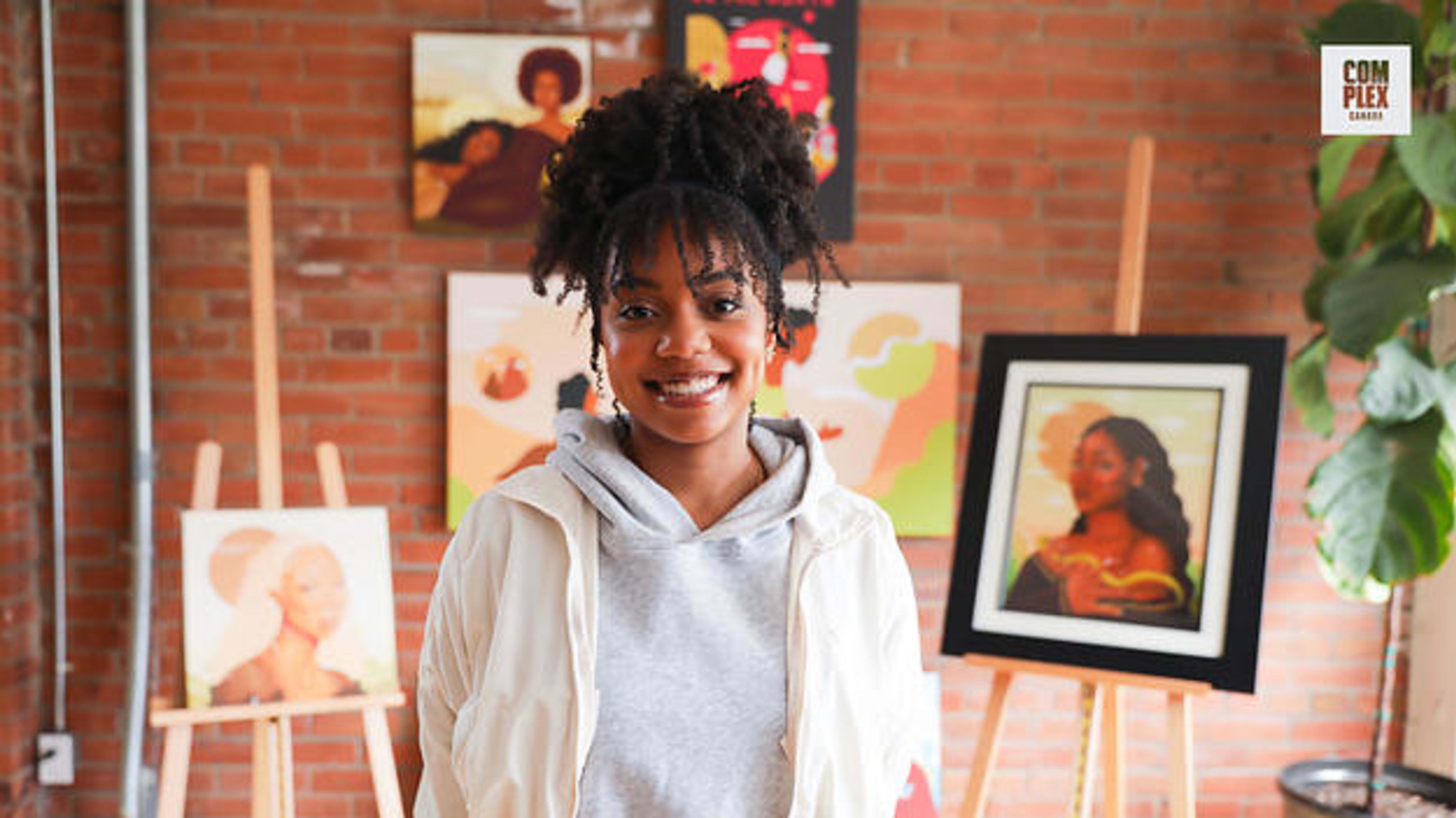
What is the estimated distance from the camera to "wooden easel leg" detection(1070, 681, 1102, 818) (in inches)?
83.4

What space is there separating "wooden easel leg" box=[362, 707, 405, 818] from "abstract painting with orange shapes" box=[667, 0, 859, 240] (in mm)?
1427

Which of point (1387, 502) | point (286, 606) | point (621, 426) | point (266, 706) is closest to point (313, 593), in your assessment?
point (286, 606)

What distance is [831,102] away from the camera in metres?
2.59

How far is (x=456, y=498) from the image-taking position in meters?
2.55

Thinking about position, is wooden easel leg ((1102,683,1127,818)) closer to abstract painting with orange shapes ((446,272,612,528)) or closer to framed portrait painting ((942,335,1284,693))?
framed portrait painting ((942,335,1284,693))

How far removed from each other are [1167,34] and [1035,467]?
115 centimetres

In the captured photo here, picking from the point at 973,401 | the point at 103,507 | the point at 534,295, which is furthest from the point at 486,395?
the point at 973,401

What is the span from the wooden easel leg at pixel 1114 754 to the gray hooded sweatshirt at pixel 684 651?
115 cm

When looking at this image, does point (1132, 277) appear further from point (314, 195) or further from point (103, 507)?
point (103, 507)

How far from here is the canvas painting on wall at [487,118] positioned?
2.51 metres

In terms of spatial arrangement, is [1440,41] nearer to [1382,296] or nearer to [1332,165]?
[1332,165]

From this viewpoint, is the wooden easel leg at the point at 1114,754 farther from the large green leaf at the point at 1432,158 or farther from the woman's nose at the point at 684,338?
the woman's nose at the point at 684,338

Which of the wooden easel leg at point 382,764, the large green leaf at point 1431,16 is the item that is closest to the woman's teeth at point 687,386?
the wooden easel leg at point 382,764

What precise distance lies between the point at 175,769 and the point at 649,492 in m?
1.38
